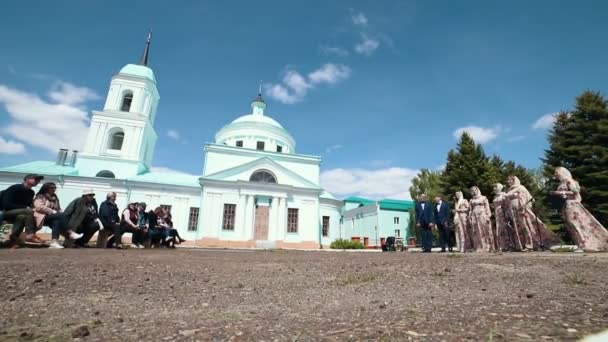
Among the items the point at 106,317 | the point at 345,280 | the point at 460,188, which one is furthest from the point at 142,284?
the point at 460,188

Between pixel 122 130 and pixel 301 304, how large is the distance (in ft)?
100

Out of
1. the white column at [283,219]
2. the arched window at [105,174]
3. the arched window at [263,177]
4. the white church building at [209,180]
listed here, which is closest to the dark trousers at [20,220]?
the white church building at [209,180]

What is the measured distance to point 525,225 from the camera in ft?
29.1

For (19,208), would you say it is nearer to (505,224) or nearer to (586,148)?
(505,224)

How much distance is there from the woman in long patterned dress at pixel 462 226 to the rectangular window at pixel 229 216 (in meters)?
16.7

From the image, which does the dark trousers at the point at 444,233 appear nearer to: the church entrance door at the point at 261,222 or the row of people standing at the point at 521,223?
the row of people standing at the point at 521,223

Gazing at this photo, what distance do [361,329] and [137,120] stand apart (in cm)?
3093

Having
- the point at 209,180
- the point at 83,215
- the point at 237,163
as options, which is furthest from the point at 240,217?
the point at 83,215

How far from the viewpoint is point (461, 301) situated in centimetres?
245

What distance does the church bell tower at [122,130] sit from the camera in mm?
26027

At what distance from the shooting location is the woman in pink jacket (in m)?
7.20

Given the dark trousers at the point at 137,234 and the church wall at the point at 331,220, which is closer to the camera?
the dark trousers at the point at 137,234

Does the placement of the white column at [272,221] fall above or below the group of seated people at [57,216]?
above

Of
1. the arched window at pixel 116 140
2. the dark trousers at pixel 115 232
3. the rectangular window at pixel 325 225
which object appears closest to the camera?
the dark trousers at pixel 115 232
